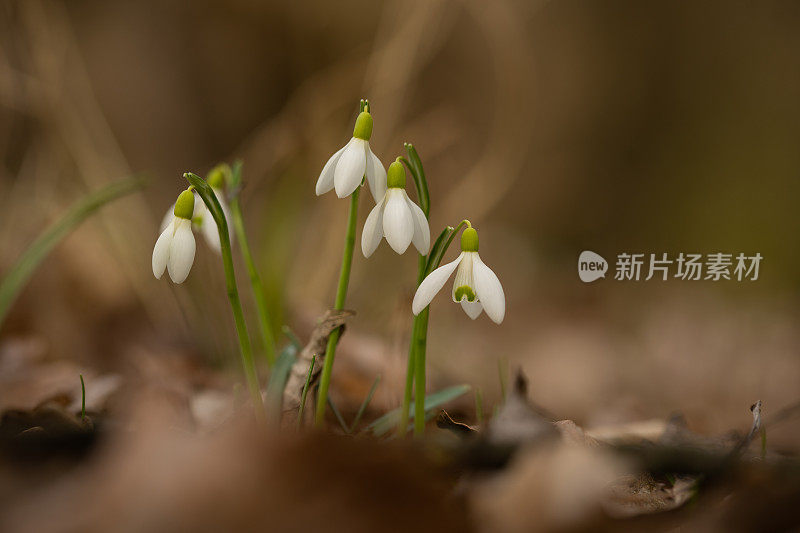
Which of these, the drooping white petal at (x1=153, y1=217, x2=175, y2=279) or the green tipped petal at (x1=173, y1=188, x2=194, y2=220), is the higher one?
the green tipped petal at (x1=173, y1=188, x2=194, y2=220)

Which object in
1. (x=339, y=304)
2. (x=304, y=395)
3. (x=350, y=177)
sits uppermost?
(x=350, y=177)

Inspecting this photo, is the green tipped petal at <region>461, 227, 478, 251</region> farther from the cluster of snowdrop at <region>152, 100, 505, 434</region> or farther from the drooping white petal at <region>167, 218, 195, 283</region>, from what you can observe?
the drooping white petal at <region>167, 218, 195, 283</region>

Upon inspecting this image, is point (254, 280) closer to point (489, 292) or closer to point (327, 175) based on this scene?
point (327, 175)

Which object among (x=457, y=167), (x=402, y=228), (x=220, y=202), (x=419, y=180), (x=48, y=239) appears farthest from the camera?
(x=457, y=167)

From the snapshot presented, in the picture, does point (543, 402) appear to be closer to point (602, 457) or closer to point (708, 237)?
point (602, 457)

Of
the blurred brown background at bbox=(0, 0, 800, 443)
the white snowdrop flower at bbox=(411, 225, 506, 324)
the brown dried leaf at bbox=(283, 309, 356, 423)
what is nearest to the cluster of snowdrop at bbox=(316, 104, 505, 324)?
the white snowdrop flower at bbox=(411, 225, 506, 324)

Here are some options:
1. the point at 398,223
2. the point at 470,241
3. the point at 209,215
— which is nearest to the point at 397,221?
the point at 398,223
